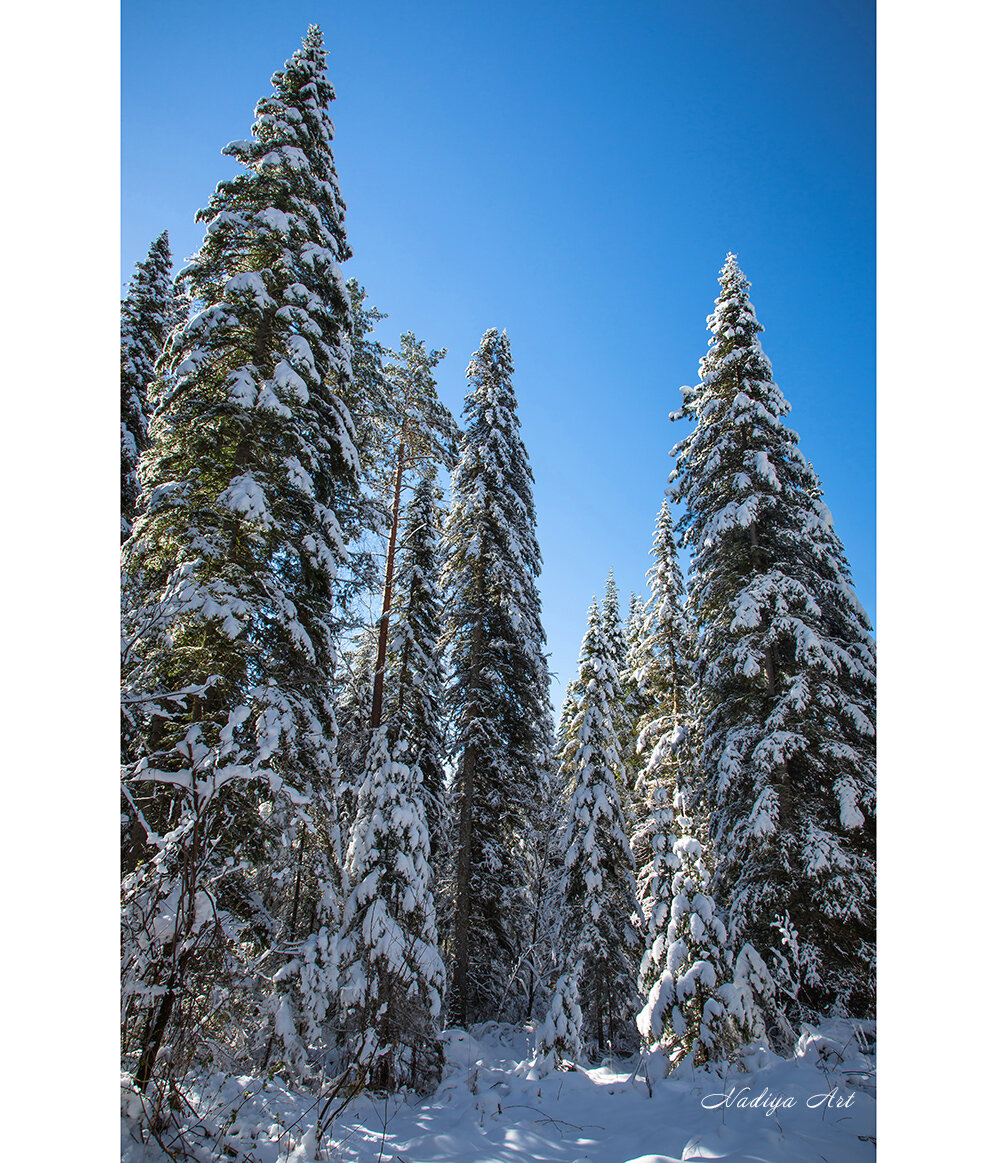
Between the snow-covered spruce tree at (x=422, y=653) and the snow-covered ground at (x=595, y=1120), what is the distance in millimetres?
7817

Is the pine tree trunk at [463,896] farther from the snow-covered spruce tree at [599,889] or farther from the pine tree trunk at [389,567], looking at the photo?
the pine tree trunk at [389,567]

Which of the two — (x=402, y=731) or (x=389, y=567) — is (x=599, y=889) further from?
(x=389, y=567)

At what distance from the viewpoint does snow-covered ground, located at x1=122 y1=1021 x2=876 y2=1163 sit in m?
3.42

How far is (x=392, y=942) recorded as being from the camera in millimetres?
7250

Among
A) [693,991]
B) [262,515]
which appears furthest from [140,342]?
[693,991]

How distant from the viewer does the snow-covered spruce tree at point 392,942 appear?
23.2ft

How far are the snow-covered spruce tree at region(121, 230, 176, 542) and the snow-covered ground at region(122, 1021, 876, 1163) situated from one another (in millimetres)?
12110

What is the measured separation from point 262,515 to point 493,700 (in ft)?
27.2

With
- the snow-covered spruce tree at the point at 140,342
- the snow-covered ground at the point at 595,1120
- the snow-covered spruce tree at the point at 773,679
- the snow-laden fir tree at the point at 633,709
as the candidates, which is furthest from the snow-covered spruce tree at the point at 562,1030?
the snow-covered spruce tree at the point at 140,342

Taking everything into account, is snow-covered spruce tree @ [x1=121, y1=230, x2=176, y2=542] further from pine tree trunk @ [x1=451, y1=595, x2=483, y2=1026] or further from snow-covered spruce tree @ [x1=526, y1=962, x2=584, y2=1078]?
snow-covered spruce tree @ [x1=526, y1=962, x2=584, y2=1078]

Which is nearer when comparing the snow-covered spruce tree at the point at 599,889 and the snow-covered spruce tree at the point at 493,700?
the snow-covered spruce tree at the point at 599,889

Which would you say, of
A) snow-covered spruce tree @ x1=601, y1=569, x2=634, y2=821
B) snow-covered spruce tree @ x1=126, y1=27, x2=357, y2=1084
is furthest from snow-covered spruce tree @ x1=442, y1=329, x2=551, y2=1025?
snow-covered spruce tree @ x1=126, y1=27, x2=357, y2=1084
